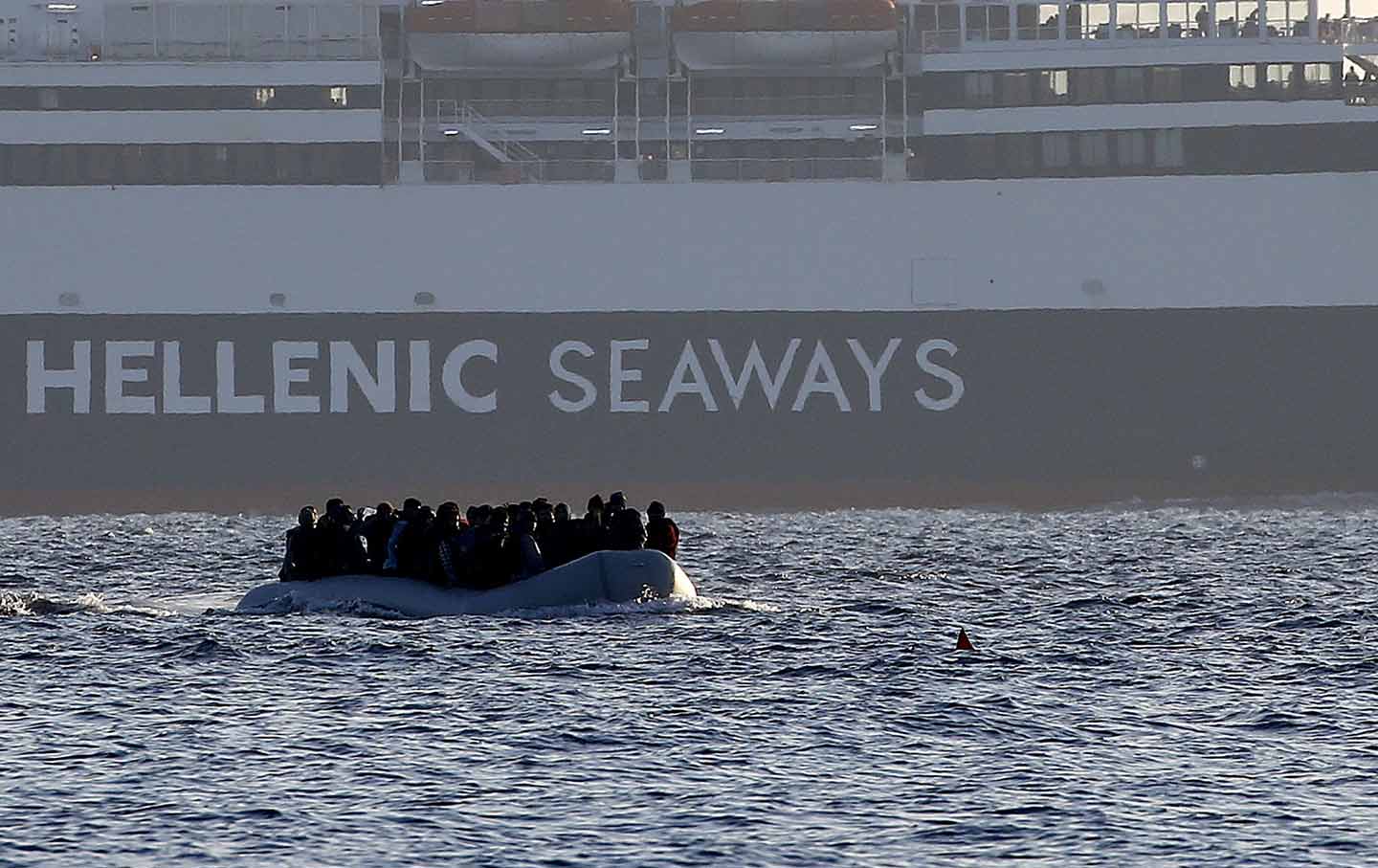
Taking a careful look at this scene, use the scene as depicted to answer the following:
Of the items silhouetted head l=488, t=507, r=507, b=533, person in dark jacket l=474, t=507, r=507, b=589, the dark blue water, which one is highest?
silhouetted head l=488, t=507, r=507, b=533

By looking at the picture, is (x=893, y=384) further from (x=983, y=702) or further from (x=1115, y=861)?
(x=1115, y=861)

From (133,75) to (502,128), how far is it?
8.22 meters

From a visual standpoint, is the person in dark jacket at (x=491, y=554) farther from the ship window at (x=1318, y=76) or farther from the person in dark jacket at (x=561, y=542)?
the ship window at (x=1318, y=76)

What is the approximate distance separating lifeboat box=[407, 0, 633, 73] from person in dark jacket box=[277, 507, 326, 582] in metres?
25.8

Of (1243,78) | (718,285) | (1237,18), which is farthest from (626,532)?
(1237,18)

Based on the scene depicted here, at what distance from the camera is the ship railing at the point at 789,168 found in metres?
50.3

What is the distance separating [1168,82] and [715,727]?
109 feet

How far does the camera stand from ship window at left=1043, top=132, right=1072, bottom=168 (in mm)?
49344

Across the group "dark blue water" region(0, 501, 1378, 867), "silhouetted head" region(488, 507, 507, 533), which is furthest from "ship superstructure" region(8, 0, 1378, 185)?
"silhouetted head" region(488, 507, 507, 533)

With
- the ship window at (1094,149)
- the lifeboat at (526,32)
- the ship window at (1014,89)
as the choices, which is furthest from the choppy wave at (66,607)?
the ship window at (1094,149)

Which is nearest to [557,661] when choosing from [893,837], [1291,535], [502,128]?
[893,837]

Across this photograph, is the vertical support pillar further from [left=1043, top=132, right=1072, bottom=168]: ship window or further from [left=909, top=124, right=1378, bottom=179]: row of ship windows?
[left=1043, top=132, right=1072, bottom=168]: ship window

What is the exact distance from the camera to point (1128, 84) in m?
49.2

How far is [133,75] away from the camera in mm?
49938
